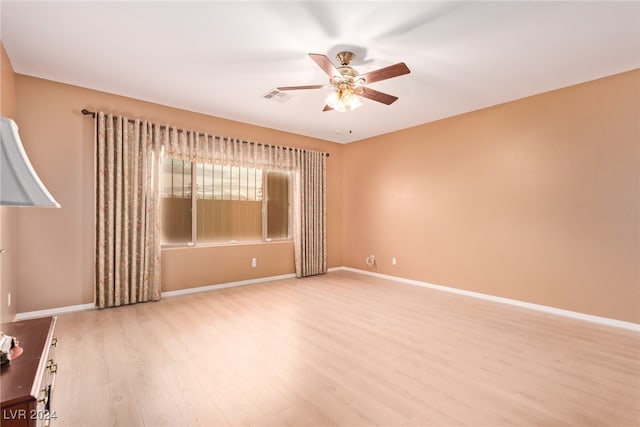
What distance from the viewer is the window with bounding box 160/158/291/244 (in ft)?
15.3

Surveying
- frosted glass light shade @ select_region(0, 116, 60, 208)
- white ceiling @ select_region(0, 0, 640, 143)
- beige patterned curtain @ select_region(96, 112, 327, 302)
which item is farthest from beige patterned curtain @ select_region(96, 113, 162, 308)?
frosted glass light shade @ select_region(0, 116, 60, 208)

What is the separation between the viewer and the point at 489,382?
2262mm

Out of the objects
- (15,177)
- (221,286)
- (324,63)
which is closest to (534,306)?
(324,63)

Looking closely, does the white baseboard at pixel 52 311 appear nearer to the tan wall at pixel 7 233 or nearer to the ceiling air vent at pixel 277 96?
the tan wall at pixel 7 233

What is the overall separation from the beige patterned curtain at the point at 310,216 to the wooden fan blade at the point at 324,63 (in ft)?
10.5

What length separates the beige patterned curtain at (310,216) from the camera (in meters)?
5.89

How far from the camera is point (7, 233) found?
2.97m

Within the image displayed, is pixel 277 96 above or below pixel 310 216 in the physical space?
above

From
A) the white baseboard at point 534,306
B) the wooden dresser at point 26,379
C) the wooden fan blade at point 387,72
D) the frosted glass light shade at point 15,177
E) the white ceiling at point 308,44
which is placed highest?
the white ceiling at point 308,44

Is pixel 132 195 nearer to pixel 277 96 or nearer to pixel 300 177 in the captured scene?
pixel 277 96

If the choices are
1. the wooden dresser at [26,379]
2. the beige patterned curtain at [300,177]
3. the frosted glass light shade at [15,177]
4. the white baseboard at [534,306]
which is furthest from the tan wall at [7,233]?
the white baseboard at [534,306]

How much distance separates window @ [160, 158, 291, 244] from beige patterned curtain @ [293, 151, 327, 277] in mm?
287

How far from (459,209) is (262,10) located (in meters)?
3.87

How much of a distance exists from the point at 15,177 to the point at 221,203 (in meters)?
4.22
